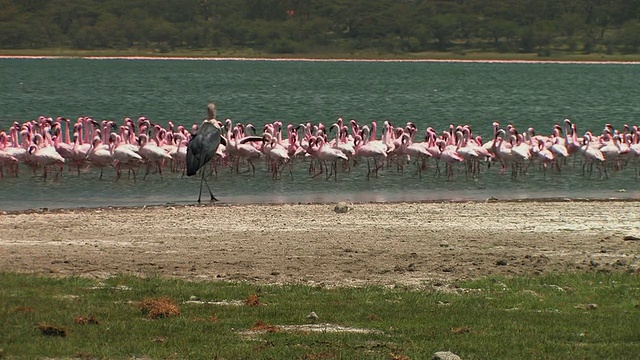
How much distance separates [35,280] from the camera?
40.8 ft

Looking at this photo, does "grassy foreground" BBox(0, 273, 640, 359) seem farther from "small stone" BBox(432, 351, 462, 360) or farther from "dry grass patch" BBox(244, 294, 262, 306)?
"small stone" BBox(432, 351, 462, 360)

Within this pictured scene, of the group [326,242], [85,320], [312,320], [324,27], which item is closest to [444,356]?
[312,320]

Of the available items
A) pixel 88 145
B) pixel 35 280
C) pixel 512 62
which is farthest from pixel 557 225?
pixel 512 62

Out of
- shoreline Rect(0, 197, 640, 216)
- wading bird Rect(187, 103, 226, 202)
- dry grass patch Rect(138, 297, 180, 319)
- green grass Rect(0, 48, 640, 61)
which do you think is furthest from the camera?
green grass Rect(0, 48, 640, 61)

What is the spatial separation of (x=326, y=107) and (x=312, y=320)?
175 ft

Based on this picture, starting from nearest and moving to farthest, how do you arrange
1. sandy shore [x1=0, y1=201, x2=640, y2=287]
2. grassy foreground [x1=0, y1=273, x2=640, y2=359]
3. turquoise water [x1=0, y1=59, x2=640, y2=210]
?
grassy foreground [x1=0, y1=273, x2=640, y2=359]
sandy shore [x1=0, y1=201, x2=640, y2=287]
turquoise water [x1=0, y1=59, x2=640, y2=210]

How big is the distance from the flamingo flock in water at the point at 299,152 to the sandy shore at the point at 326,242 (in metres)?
6.82

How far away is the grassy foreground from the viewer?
963 cm

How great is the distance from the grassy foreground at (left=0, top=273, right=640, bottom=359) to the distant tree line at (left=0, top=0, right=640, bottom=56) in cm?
14470

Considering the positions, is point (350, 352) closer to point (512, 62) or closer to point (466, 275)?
point (466, 275)

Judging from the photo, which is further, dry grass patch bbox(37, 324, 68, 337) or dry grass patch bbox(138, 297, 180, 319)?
dry grass patch bbox(138, 297, 180, 319)

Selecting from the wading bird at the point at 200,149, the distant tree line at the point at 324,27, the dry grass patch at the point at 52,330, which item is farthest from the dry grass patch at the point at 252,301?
the distant tree line at the point at 324,27

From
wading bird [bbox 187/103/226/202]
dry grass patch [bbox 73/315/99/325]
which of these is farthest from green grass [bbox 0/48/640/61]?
dry grass patch [bbox 73/315/99/325]

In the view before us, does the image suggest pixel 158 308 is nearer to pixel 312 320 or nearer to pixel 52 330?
pixel 52 330
